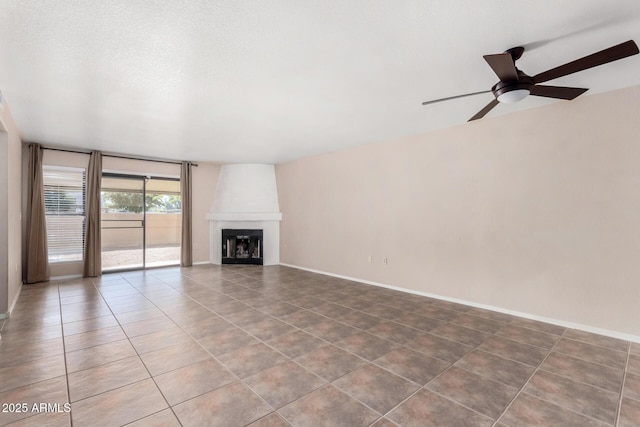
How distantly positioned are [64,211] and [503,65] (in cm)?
741

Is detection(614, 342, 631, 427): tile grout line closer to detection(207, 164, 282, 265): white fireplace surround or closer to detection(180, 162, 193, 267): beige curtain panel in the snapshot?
detection(207, 164, 282, 265): white fireplace surround

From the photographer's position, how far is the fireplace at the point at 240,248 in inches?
295

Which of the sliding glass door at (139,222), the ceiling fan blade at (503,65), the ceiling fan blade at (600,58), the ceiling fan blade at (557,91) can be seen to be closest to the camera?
the ceiling fan blade at (600,58)

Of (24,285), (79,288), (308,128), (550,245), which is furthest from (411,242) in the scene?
(24,285)

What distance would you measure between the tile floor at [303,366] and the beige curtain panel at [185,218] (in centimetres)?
284

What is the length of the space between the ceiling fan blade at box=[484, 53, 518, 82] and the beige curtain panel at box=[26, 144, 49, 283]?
7.06m

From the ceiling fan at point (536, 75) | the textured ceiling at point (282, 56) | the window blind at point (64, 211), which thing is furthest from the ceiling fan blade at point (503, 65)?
the window blind at point (64, 211)

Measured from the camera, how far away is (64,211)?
584 centimetres

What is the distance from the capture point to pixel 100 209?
6.00m

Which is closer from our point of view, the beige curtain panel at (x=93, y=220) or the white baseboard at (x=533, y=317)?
the white baseboard at (x=533, y=317)

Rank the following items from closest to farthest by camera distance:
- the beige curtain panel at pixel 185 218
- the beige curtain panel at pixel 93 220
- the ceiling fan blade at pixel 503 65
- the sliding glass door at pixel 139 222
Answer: the ceiling fan blade at pixel 503 65
the beige curtain panel at pixel 93 220
the sliding glass door at pixel 139 222
the beige curtain panel at pixel 185 218

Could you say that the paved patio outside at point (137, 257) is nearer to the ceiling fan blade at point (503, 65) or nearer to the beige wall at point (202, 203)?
the beige wall at point (202, 203)

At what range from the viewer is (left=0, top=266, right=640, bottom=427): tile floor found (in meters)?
1.92

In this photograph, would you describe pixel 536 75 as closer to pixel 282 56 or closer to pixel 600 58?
pixel 600 58
